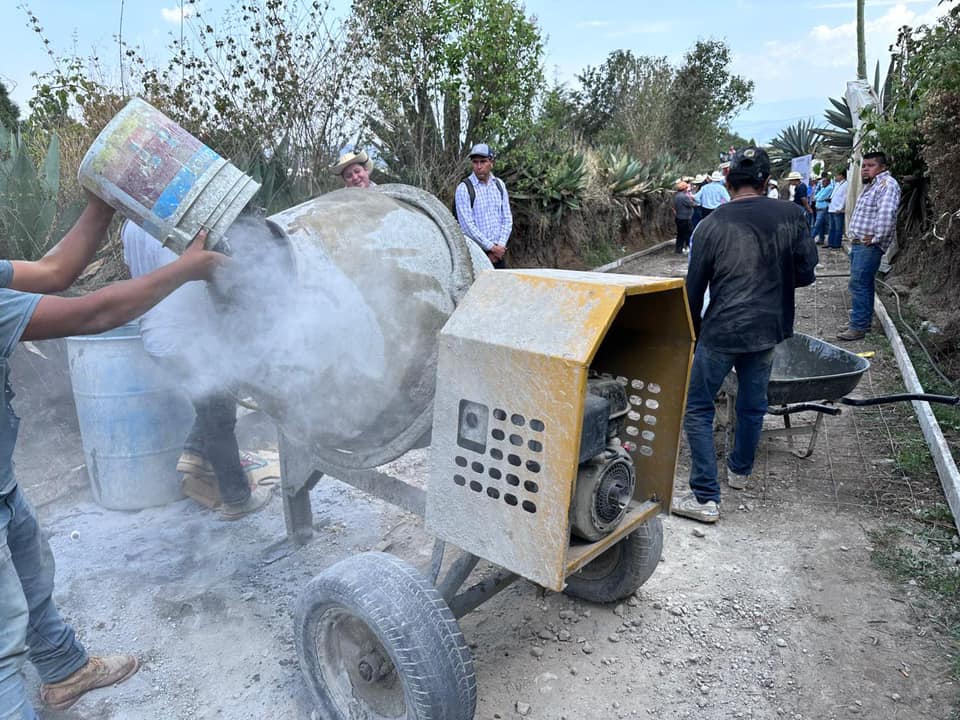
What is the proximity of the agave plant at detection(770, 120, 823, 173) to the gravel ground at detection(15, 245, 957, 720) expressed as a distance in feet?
64.2

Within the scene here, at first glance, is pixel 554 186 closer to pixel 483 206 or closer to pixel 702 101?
pixel 483 206

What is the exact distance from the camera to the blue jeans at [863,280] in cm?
636

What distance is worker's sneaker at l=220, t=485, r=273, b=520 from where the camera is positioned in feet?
11.2

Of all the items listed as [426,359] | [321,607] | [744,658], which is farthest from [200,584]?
[744,658]

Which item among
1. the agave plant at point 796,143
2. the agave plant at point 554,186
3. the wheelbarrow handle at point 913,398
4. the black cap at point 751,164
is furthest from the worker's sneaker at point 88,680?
the agave plant at point 796,143

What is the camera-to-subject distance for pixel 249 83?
19.3 ft

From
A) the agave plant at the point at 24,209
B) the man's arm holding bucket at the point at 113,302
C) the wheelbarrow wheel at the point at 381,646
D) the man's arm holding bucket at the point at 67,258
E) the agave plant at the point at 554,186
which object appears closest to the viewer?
the man's arm holding bucket at the point at 113,302

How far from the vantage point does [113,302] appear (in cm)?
163

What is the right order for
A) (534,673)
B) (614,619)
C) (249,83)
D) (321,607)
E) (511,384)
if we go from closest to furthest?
(511,384)
(321,607)
(534,673)
(614,619)
(249,83)

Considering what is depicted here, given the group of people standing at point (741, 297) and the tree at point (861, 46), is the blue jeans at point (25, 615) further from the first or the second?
the tree at point (861, 46)

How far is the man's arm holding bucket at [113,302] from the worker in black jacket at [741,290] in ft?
7.87

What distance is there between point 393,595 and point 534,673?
0.87m

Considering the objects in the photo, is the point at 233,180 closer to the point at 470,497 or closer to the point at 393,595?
the point at 470,497

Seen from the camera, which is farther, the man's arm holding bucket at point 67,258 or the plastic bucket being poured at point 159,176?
the man's arm holding bucket at point 67,258
